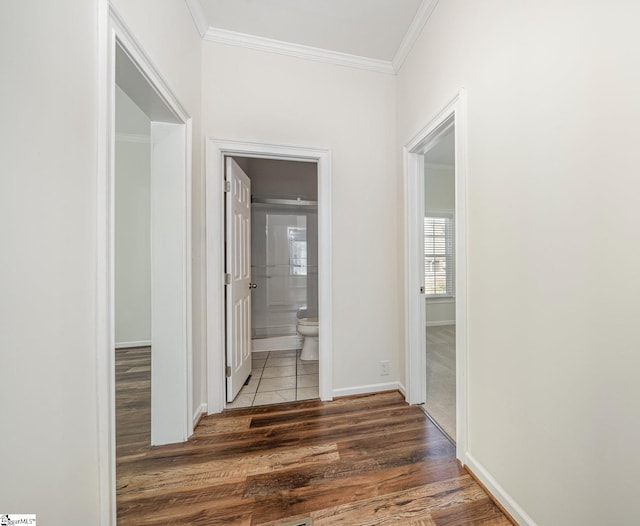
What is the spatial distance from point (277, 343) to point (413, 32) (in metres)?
3.43

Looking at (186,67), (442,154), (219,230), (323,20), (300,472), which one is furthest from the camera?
(442,154)

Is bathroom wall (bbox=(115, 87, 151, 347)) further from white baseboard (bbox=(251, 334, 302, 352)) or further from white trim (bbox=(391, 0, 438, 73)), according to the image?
Answer: white trim (bbox=(391, 0, 438, 73))

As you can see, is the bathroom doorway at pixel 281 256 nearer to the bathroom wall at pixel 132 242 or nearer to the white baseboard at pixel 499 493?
the bathroom wall at pixel 132 242

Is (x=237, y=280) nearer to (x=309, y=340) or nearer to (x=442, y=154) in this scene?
(x=309, y=340)

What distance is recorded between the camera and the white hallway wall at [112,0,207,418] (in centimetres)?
117

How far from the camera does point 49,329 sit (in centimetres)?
73

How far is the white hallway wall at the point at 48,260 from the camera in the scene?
621 millimetres

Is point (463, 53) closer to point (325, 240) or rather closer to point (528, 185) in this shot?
point (528, 185)

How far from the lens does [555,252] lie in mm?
924

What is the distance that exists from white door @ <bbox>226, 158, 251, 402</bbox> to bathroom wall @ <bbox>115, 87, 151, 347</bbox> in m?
1.84

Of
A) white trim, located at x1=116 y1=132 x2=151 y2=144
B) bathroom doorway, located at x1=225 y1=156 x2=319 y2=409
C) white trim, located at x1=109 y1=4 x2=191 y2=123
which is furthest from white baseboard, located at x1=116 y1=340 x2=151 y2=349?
white trim, located at x1=109 y1=4 x2=191 y2=123

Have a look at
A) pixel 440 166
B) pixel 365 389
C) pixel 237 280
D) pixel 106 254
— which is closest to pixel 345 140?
pixel 237 280

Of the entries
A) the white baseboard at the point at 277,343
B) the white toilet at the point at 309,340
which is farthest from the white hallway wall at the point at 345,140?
the white baseboard at the point at 277,343

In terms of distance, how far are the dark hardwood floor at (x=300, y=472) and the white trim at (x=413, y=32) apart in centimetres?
281
